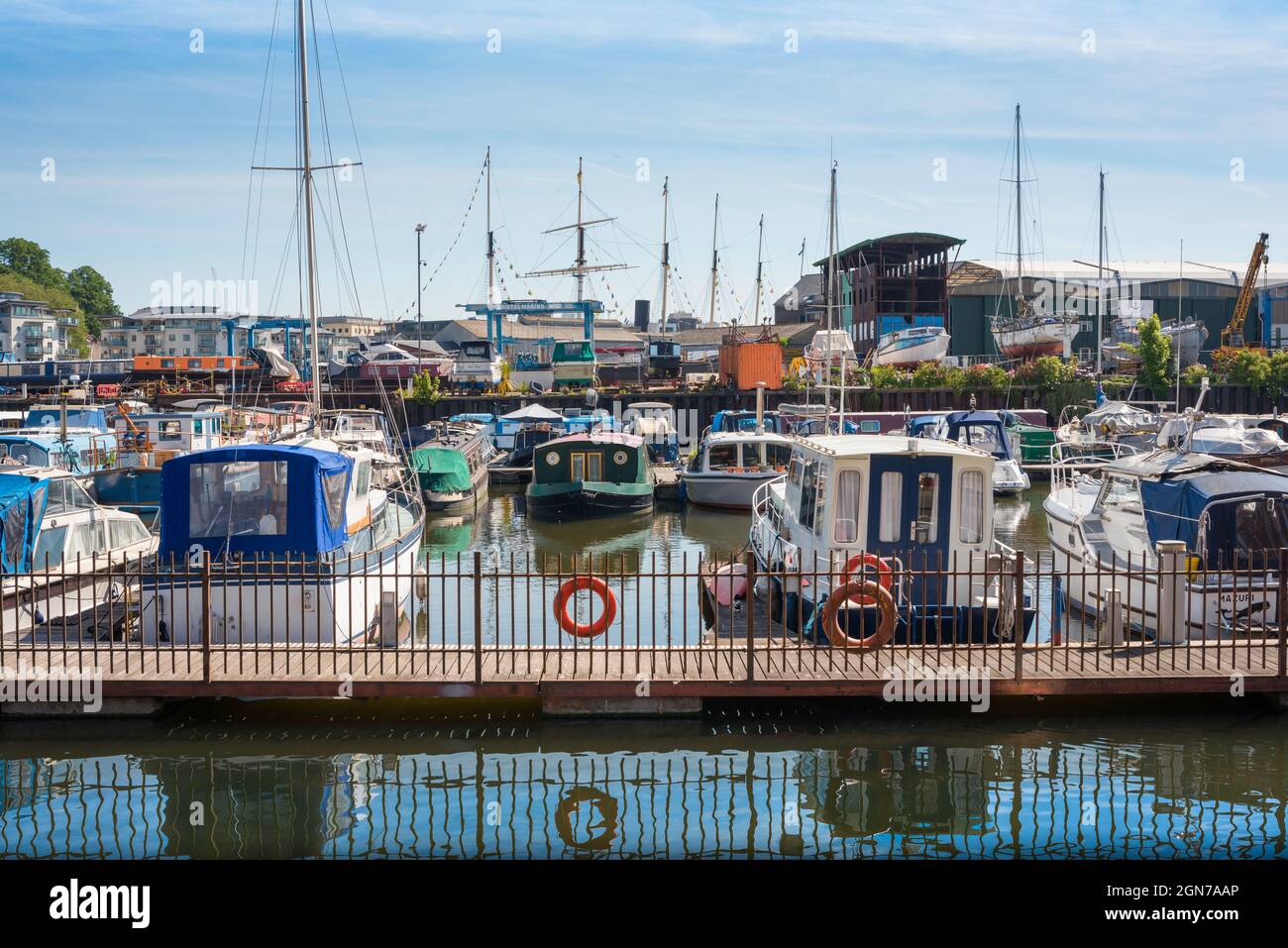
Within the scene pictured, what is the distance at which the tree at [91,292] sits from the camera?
141m

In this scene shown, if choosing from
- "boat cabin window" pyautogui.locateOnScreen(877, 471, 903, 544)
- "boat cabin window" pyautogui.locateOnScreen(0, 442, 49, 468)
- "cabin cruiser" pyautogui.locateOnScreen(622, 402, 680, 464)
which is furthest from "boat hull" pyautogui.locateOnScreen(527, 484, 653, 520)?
"boat cabin window" pyautogui.locateOnScreen(877, 471, 903, 544)

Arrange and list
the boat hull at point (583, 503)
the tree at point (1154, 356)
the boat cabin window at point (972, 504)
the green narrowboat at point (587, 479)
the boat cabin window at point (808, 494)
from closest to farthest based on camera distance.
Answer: the boat cabin window at point (972, 504) < the boat cabin window at point (808, 494) < the boat hull at point (583, 503) < the green narrowboat at point (587, 479) < the tree at point (1154, 356)

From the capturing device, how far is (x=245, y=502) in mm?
14648

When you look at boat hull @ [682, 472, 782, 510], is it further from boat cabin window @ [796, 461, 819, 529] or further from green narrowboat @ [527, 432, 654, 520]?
boat cabin window @ [796, 461, 819, 529]

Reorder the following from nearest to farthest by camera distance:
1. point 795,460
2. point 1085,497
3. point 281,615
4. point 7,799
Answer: point 7,799
point 281,615
point 795,460
point 1085,497

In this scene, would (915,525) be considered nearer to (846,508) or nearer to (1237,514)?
(846,508)

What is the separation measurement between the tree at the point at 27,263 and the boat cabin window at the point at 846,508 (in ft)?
486

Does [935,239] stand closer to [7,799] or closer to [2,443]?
[2,443]

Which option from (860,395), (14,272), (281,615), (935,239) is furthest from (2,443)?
(14,272)

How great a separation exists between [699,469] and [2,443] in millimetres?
19123

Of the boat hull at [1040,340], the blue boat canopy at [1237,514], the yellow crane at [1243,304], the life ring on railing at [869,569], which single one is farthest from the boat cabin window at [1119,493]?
the yellow crane at [1243,304]

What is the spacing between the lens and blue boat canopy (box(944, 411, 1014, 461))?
3769cm

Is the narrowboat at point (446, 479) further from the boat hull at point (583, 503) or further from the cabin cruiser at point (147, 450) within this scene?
the cabin cruiser at point (147, 450)

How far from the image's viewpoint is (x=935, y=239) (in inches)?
2849
